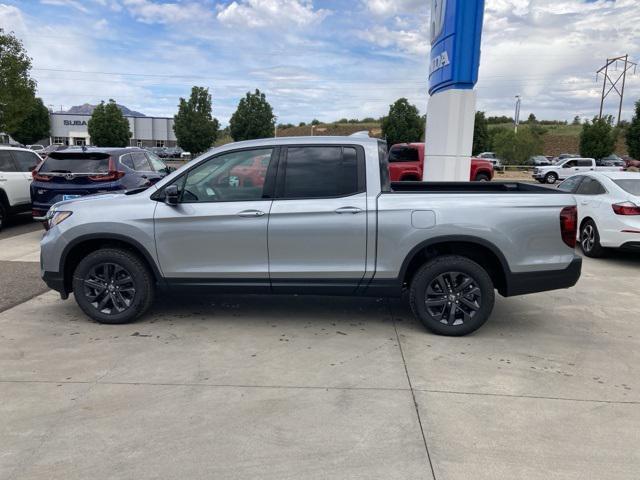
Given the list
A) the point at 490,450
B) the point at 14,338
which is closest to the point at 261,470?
the point at 490,450

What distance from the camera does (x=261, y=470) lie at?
2.84 metres

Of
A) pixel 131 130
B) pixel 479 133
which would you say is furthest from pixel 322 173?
pixel 131 130

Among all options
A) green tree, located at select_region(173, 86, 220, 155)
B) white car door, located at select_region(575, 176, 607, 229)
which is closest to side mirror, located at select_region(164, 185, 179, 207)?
white car door, located at select_region(575, 176, 607, 229)

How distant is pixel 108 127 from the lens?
4819cm

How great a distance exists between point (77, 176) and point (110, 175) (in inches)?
22.5

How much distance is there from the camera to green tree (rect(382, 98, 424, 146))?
3222 centimetres

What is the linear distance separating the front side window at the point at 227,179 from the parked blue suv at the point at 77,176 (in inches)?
193

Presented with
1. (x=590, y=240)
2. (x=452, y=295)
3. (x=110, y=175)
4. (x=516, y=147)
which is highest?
(x=516, y=147)

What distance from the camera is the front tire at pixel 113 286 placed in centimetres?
503

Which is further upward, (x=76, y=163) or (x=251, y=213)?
(x=76, y=163)

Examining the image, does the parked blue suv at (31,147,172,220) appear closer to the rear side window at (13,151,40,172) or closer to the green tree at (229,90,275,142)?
the rear side window at (13,151,40,172)

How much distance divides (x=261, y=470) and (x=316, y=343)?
6.35ft

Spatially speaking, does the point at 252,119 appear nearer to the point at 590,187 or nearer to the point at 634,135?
the point at 634,135

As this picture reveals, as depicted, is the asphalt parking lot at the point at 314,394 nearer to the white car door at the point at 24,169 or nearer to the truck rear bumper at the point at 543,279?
the truck rear bumper at the point at 543,279
